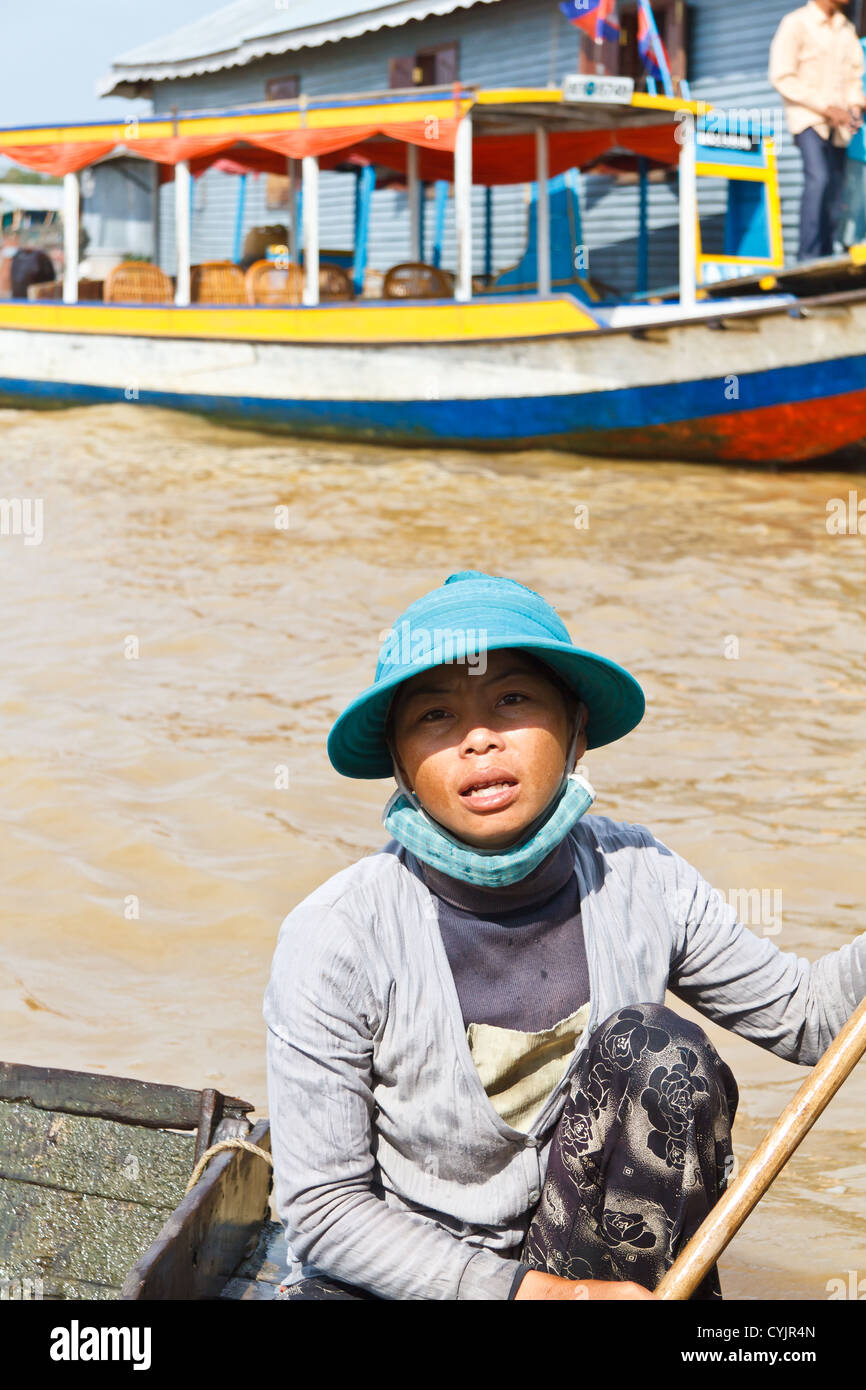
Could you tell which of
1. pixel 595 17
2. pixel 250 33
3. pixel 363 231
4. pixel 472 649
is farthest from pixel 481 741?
pixel 250 33

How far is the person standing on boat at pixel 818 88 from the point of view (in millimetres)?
9344

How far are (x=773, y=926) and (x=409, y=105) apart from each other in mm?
7530

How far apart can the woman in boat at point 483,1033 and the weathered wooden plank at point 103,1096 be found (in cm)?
54

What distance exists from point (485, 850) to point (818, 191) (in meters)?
8.80

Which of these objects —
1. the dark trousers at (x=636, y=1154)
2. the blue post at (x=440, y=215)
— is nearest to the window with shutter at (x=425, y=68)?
the blue post at (x=440, y=215)

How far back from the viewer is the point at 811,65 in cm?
944

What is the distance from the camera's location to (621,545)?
769cm

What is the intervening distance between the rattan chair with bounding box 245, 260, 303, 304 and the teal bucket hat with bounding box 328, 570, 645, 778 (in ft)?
32.1

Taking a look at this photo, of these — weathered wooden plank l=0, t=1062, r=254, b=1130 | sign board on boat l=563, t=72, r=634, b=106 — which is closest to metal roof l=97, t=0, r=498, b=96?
sign board on boat l=563, t=72, r=634, b=106

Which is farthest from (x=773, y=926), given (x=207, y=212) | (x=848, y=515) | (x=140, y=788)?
(x=207, y=212)

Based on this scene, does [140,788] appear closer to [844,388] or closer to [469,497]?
[469,497]
